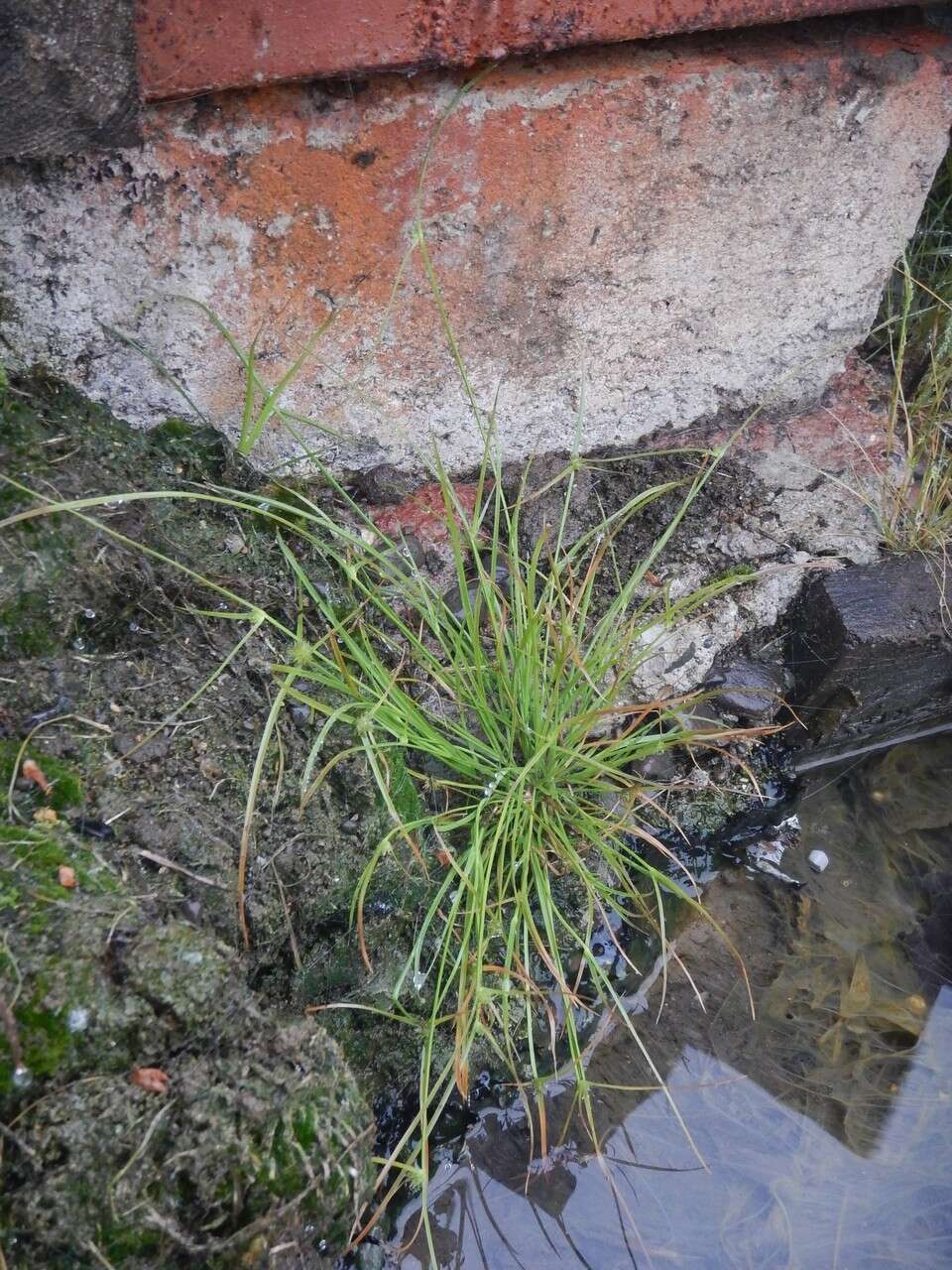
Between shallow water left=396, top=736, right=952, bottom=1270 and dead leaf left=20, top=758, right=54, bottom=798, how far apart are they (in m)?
0.94

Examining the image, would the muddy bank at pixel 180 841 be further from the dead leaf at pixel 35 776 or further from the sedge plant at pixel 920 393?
the sedge plant at pixel 920 393

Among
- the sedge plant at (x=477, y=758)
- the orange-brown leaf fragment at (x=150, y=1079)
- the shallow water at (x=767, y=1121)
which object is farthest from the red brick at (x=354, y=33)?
the shallow water at (x=767, y=1121)

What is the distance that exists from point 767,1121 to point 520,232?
1.78m

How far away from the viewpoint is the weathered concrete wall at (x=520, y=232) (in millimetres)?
1647

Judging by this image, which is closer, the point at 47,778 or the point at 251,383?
the point at 47,778

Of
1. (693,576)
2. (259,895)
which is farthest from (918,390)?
(259,895)

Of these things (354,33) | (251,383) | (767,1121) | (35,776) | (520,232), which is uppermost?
(354,33)

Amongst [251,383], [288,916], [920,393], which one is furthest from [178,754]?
[920,393]

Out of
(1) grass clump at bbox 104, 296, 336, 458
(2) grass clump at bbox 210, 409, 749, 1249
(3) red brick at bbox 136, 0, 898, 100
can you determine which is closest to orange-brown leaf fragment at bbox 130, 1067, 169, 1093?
(2) grass clump at bbox 210, 409, 749, 1249

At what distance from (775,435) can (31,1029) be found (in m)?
2.05

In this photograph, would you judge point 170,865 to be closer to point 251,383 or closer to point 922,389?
point 251,383

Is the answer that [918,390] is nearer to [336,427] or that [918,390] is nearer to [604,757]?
[604,757]

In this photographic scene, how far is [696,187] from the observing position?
198 centimetres

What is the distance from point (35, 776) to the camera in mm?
1319
